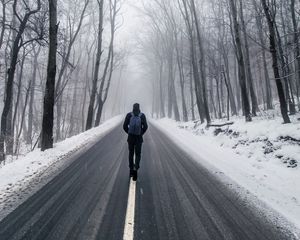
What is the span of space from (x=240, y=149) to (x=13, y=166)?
807 centimetres

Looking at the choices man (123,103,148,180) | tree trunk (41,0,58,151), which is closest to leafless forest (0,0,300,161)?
tree trunk (41,0,58,151)

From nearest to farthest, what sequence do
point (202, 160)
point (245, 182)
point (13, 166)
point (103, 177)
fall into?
A: point (245, 182) → point (103, 177) → point (13, 166) → point (202, 160)

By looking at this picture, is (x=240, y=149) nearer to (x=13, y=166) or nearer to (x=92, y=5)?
(x=13, y=166)

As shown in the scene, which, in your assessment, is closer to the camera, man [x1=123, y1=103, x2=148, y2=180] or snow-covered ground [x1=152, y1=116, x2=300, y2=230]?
snow-covered ground [x1=152, y1=116, x2=300, y2=230]

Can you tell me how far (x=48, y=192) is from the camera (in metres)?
5.69

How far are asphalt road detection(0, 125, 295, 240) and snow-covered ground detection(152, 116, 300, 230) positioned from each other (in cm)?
73

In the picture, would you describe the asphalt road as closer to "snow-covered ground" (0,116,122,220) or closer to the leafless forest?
"snow-covered ground" (0,116,122,220)

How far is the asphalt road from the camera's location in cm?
392

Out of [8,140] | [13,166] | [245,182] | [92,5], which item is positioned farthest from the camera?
[92,5]

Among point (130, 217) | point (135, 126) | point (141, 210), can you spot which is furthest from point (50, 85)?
point (130, 217)

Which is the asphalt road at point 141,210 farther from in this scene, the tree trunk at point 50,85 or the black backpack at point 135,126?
the tree trunk at point 50,85

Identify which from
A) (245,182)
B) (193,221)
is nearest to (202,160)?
(245,182)

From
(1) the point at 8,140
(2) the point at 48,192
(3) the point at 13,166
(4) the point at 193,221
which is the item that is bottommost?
(4) the point at 193,221

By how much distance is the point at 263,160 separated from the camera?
8.39m
